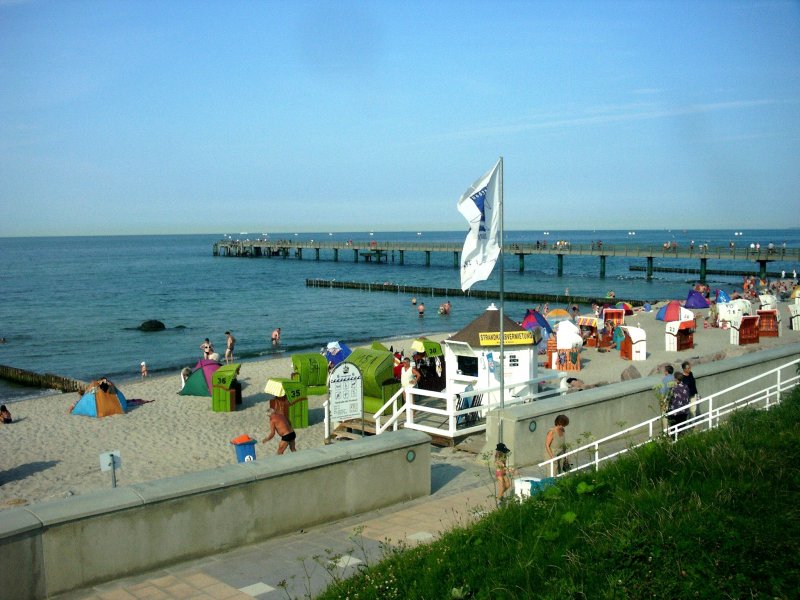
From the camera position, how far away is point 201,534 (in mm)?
6121

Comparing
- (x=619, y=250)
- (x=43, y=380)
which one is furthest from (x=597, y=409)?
(x=619, y=250)

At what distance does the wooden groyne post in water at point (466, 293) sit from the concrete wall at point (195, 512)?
39.9 m

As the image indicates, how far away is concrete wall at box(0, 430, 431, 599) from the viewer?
5262 mm

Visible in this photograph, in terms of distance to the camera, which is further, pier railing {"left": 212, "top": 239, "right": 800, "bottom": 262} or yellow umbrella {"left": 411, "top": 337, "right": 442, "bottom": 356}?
pier railing {"left": 212, "top": 239, "right": 800, "bottom": 262}

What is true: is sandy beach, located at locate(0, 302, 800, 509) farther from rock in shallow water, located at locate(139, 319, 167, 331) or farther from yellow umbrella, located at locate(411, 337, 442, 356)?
rock in shallow water, located at locate(139, 319, 167, 331)

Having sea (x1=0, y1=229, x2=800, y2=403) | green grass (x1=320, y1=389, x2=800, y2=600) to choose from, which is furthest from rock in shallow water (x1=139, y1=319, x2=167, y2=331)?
green grass (x1=320, y1=389, x2=800, y2=600)

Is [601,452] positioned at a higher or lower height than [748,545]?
lower

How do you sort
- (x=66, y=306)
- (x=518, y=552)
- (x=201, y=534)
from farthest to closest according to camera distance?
(x=66, y=306)
(x=201, y=534)
(x=518, y=552)

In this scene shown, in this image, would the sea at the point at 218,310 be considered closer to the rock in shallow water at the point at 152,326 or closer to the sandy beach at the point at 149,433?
the rock in shallow water at the point at 152,326

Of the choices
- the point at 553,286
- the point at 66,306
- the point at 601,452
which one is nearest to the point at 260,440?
the point at 601,452

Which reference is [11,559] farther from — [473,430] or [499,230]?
[473,430]

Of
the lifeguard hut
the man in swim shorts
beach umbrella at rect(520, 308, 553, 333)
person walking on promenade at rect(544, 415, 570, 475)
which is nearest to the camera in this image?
person walking on promenade at rect(544, 415, 570, 475)

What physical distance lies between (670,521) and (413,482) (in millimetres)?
3458

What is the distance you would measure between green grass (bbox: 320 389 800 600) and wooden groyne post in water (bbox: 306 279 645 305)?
134ft
